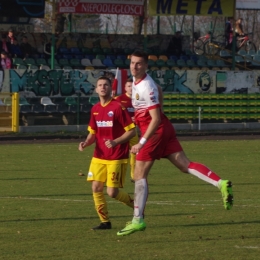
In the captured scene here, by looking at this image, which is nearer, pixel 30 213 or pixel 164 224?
pixel 164 224

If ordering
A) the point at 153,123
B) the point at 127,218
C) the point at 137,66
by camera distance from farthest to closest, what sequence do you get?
1. the point at 127,218
2. the point at 137,66
3. the point at 153,123

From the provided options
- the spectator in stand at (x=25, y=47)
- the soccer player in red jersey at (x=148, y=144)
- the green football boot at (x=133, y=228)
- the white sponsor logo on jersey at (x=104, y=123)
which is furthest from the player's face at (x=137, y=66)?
the spectator in stand at (x=25, y=47)

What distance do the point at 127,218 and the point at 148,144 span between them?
1.84 metres

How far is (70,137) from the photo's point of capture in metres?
30.0

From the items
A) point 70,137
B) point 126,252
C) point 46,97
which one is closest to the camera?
point 126,252

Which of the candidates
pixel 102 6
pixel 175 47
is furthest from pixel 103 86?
pixel 175 47

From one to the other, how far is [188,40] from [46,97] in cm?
1425

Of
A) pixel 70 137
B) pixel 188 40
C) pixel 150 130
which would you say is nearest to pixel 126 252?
pixel 150 130

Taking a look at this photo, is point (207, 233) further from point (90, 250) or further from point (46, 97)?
point (46, 97)

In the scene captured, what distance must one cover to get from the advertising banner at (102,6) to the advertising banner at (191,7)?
73 cm

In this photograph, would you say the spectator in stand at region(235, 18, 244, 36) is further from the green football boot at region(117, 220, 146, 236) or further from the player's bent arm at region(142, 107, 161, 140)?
the green football boot at region(117, 220, 146, 236)

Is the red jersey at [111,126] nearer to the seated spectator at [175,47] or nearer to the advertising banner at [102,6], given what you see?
the advertising banner at [102,6]

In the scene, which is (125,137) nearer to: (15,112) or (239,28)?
(15,112)

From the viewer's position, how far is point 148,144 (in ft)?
30.5
